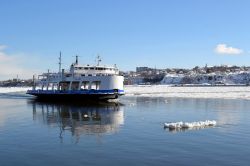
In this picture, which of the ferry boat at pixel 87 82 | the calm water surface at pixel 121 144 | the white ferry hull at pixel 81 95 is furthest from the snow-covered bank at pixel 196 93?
the calm water surface at pixel 121 144

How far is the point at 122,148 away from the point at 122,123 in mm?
10330

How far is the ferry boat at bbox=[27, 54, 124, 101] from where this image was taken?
5512cm

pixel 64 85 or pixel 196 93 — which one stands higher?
pixel 64 85

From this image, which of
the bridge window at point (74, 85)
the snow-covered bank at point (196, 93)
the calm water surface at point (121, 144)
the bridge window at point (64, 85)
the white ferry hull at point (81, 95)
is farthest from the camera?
the snow-covered bank at point (196, 93)

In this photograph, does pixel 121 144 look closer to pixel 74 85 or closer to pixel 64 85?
pixel 74 85

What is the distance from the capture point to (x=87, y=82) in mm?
61219

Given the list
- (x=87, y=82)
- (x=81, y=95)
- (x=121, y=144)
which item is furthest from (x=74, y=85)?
(x=121, y=144)

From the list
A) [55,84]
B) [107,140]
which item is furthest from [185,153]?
[55,84]

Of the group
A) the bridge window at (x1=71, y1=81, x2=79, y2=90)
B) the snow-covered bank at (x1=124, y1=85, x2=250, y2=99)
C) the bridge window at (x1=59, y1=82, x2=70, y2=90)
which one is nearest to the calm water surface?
the bridge window at (x1=71, y1=81, x2=79, y2=90)

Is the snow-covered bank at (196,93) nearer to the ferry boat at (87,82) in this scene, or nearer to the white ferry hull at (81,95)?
the ferry boat at (87,82)

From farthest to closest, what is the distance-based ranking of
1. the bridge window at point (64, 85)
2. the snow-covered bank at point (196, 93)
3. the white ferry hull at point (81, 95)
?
1. the snow-covered bank at point (196, 93)
2. the bridge window at point (64, 85)
3. the white ferry hull at point (81, 95)

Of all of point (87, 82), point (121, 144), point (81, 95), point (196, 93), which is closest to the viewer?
point (121, 144)

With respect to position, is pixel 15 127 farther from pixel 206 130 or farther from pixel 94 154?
pixel 206 130

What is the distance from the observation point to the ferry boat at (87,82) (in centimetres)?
5512
